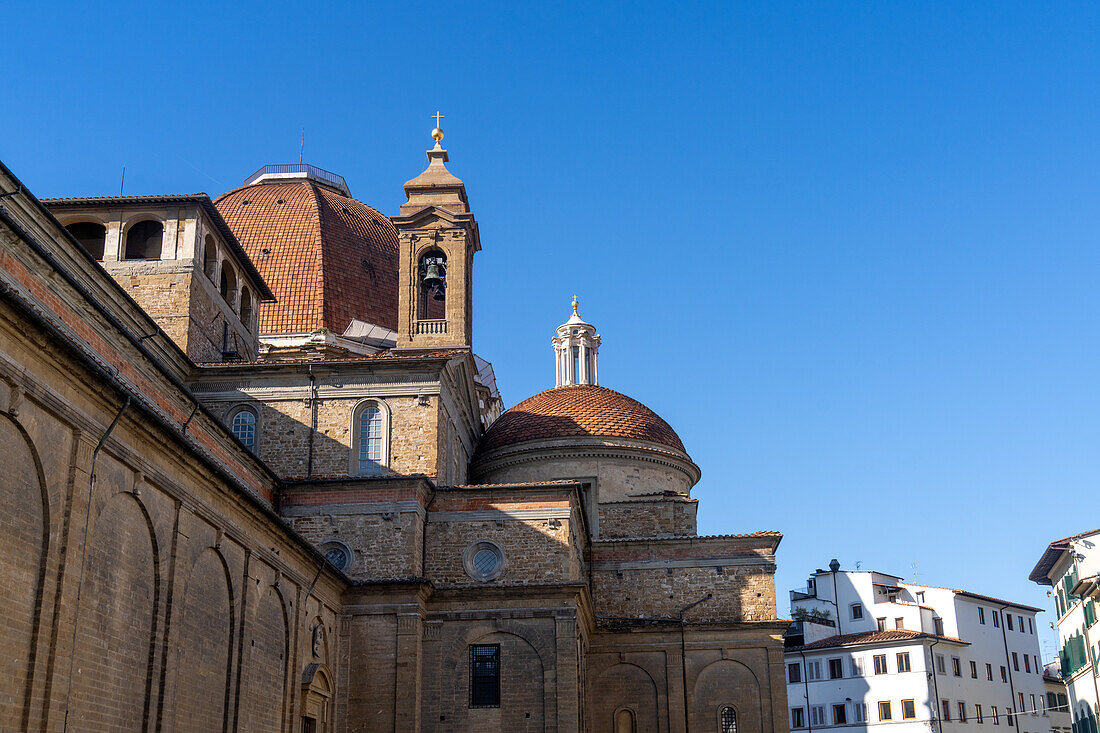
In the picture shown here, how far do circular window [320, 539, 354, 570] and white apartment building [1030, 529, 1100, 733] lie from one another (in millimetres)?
30773

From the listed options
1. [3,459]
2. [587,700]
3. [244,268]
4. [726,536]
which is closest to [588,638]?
[587,700]

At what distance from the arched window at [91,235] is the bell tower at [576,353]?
18490 millimetres

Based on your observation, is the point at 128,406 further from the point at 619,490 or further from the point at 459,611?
the point at 619,490

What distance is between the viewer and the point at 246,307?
37.2 meters

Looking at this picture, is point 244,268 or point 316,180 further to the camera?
point 316,180

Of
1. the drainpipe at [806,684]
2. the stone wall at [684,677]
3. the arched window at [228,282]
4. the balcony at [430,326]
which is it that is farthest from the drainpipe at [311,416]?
the drainpipe at [806,684]

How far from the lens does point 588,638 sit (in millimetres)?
35344

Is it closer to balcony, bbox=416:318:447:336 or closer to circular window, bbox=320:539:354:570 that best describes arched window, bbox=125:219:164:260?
balcony, bbox=416:318:447:336

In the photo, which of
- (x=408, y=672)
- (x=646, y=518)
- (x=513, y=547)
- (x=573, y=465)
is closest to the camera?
(x=408, y=672)

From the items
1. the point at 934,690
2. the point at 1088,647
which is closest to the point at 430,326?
the point at 1088,647

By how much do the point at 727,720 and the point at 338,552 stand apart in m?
13.2

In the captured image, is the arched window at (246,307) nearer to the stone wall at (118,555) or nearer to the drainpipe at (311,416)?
the drainpipe at (311,416)

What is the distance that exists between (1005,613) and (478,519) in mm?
42522

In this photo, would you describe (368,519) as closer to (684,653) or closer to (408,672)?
(408,672)
